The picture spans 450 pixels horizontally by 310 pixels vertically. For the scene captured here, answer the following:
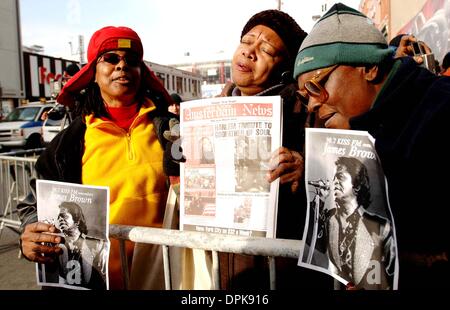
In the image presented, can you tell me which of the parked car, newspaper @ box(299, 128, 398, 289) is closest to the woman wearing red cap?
newspaper @ box(299, 128, 398, 289)

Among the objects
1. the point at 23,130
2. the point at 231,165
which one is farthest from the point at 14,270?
the point at 23,130

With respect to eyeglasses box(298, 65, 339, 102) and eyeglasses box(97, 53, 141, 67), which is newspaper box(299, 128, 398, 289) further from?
eyeglasses box(97, 53, 141, 67)

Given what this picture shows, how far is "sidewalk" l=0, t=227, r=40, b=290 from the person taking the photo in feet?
11.9

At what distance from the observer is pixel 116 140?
1.94 meters

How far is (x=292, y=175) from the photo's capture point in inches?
54.6

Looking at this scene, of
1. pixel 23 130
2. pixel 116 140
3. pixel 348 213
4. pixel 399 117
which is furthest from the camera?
pixel 23 130

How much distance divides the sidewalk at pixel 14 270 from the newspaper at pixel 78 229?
2.44m

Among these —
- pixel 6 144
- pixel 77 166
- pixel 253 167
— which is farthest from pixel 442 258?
pixel 6 144

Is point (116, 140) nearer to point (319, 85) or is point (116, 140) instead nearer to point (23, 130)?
point (319, 85)

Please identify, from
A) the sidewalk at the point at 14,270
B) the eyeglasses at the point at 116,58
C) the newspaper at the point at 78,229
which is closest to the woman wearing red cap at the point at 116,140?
the eyeglasses at the point at 116,58

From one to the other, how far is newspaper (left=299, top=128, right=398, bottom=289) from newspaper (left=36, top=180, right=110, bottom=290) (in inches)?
31.6

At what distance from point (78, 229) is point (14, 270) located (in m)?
3.10
